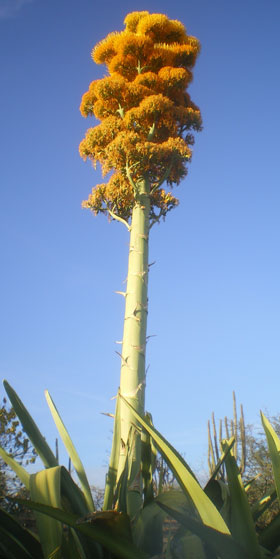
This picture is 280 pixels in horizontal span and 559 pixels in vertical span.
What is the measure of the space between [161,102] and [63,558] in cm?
640

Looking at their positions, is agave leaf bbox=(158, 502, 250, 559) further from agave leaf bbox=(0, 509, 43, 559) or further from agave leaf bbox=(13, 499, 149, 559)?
agave leaf bbox=(0, 509, 43, 559)

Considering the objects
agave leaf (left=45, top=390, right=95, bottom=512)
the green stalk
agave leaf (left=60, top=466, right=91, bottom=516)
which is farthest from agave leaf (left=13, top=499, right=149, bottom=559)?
the green stalk

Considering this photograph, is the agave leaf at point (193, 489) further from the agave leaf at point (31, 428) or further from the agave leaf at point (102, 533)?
the agave leaf at point (31, 428)

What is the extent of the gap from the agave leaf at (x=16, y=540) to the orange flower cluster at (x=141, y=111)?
18.6ft

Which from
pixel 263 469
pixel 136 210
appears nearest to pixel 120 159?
pixel 136 210

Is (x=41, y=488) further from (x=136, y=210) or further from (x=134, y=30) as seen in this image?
(x=134, y=30)

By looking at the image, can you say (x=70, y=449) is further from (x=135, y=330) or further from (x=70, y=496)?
(x=135, y=330)

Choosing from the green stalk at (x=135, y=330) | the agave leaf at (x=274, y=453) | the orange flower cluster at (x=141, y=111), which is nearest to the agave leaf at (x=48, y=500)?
the agave leaf at (x=274, y=453)

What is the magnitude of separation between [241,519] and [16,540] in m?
0.69

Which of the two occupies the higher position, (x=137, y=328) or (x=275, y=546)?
(x=137, y=328)

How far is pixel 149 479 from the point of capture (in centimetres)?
183

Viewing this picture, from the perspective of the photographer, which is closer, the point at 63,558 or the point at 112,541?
the point at 112,541

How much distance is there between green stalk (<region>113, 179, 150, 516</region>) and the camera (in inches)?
188

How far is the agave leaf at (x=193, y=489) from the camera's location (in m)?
1.17
